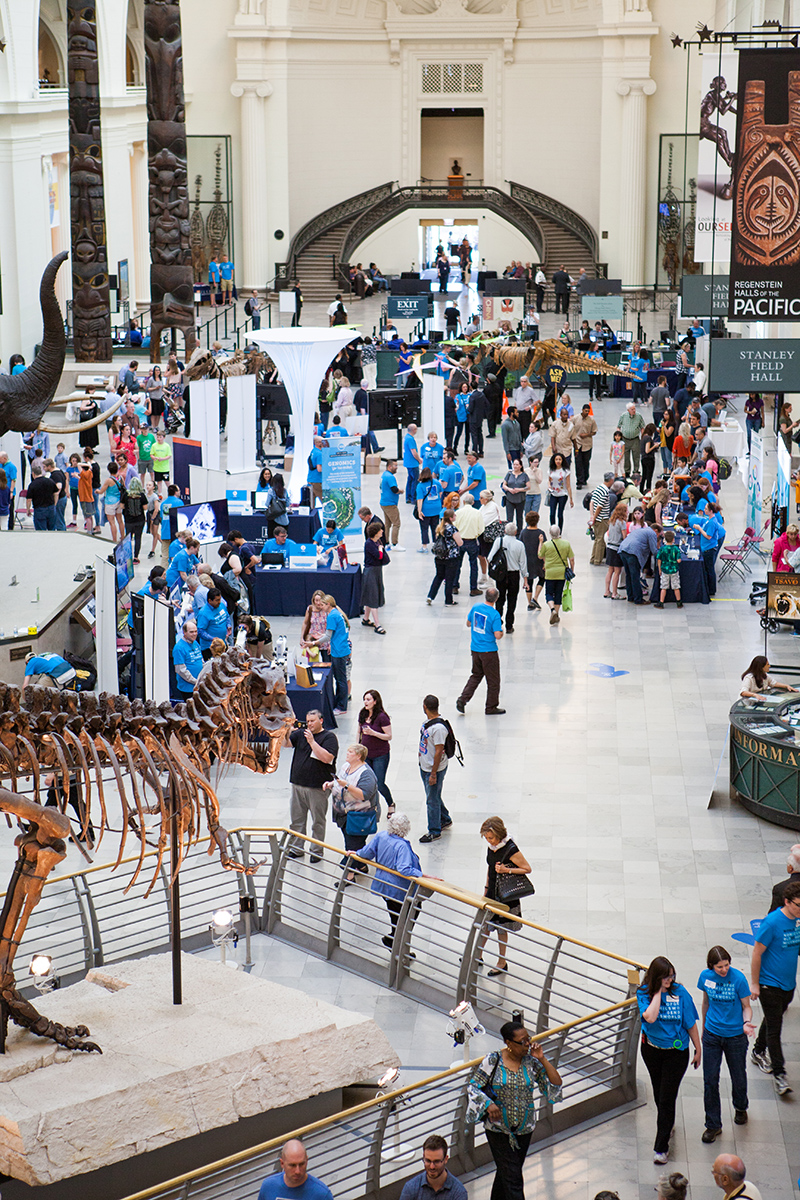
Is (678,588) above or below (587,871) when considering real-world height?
above

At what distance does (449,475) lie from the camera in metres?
20.8

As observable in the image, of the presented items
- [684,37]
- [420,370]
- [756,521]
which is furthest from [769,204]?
[684,37]

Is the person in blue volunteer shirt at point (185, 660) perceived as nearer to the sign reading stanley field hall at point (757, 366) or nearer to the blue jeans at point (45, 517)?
the sign reading stanley field hall at point (757, 366)

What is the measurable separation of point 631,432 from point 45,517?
369 inches

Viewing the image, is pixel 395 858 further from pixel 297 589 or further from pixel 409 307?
pixel 409 307

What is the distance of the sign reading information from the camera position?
36.9 m

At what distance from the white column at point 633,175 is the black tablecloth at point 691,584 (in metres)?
27.7

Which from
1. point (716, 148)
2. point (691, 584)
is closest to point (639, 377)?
point (716, 148)

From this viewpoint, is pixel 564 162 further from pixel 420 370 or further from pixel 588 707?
pixel 588 707

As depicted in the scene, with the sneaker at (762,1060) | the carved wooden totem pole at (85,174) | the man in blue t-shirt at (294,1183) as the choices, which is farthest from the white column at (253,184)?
the man in blue t-shirt at (294,1183)

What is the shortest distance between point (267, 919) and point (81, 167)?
2347cm

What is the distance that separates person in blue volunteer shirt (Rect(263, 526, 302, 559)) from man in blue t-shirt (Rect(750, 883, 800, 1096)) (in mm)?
9902

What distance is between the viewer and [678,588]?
61.9ft

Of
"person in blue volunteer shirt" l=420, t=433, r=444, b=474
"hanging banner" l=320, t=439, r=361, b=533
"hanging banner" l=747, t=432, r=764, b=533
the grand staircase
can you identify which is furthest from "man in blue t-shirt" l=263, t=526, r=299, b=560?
the grand staircase
